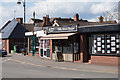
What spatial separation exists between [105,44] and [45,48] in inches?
383

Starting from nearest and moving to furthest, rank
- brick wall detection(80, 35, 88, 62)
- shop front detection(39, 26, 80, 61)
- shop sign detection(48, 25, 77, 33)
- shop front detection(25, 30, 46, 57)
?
brick wall detection(80, 35, 88, 62) < shop sign detection(48, 25, 77, 33) < shop front detection(39, 26, 80, 61) < shop front detection(25, 30, 46, 57)

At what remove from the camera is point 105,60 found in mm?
20031

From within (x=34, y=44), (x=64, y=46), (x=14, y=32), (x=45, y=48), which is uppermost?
(x=14, y=32)

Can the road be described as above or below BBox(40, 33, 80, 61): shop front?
below

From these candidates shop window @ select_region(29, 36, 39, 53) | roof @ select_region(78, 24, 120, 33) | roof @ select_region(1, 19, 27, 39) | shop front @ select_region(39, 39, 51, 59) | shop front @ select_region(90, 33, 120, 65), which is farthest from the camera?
roof @ select_region(1, 19, 27, 39)

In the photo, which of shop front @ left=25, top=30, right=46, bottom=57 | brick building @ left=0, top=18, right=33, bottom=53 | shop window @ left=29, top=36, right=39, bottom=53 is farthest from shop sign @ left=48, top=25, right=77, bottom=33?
brick building @ left=0, top=18, right=33, bottom=53

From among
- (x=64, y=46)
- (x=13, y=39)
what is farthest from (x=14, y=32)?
(x=64, y=46)

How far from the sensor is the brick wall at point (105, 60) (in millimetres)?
19420

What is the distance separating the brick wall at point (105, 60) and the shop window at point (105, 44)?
440 mm

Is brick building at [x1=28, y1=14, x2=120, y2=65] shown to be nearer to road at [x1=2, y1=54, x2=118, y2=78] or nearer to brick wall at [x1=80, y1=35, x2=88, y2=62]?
brick wall at [x1=80, y1=35, x2=88, y2=62]

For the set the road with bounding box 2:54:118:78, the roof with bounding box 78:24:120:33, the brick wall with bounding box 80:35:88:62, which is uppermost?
the roof with bounding box 78:24:120:33

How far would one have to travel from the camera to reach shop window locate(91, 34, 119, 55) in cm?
1964

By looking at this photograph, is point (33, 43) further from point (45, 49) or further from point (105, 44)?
point (105, 44)

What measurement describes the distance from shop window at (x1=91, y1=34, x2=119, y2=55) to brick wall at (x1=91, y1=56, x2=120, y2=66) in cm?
44
